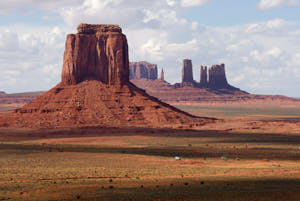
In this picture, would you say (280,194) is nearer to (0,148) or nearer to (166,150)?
(166,150)

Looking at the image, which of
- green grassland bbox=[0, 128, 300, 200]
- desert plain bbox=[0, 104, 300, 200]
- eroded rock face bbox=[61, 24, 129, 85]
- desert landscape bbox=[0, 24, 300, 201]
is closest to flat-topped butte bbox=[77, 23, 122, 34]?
eroded rock face bbox=[61, 24, 129, 85]

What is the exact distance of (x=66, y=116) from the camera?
90938 millimetres

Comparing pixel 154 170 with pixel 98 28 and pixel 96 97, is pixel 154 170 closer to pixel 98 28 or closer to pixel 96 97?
pixel 96 97

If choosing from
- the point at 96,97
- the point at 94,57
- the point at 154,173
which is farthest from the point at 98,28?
the point at 154,173

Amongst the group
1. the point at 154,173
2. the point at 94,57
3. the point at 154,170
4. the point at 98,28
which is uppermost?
the point at 98,28

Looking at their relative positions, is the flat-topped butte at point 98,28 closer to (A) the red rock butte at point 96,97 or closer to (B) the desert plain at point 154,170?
(A) the red rock butte at point 96,97

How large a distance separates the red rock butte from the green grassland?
17.5 metres

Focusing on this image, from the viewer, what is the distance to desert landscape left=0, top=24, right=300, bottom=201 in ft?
94.1

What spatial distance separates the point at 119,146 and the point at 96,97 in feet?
93.7

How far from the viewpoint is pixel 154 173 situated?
3659cm

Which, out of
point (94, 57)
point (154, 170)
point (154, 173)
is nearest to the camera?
point (154, 173)

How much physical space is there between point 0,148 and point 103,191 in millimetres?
35913

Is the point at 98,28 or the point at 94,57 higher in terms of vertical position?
the point at 98,28

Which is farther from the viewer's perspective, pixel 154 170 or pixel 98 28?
pixel 98 28
